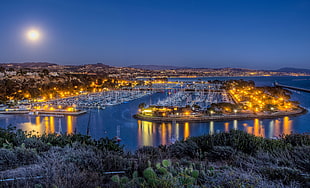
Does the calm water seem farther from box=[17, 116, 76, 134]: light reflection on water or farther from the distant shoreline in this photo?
the distant shoreline

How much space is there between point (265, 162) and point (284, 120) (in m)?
15.3

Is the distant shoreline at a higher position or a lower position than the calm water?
higher

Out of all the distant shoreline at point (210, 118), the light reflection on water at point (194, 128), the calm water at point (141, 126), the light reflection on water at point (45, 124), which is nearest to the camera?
the light reflection on water at point (194, 128)

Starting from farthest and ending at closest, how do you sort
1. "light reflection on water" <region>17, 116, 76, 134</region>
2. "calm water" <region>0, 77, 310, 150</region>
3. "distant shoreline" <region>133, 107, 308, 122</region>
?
"distant shoreline" <region>133, 107, 308, 122</region> < "light reflection on water" <region>17, 116, 76, 134</region> < "calm water" <region>0, 77, 310, 150</region>

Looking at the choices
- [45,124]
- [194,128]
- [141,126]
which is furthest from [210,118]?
[45,124]

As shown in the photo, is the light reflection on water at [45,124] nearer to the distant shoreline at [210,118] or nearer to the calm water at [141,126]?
the calm water at [141,126]

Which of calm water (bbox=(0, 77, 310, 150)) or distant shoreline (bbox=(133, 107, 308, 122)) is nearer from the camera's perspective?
calm water (bbox=(0, 77, 310, 150))

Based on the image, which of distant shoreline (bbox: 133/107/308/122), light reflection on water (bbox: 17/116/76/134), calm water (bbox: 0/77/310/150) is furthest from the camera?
distant shoreline (bbox: 133/107/308/122)

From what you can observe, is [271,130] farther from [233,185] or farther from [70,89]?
[70,89]

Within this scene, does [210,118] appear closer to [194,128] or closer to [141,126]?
[194,128]

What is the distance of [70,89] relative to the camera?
28734 mm

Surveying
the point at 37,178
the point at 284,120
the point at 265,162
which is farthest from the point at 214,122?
the point at 37,178

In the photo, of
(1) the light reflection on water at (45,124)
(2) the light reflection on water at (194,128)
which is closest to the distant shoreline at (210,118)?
(2) the light reflection on water at (194,128)

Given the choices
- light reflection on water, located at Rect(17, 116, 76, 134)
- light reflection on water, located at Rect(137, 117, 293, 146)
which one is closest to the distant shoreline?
light reflection on water, located at Rect(137, 117, 293, 146)
